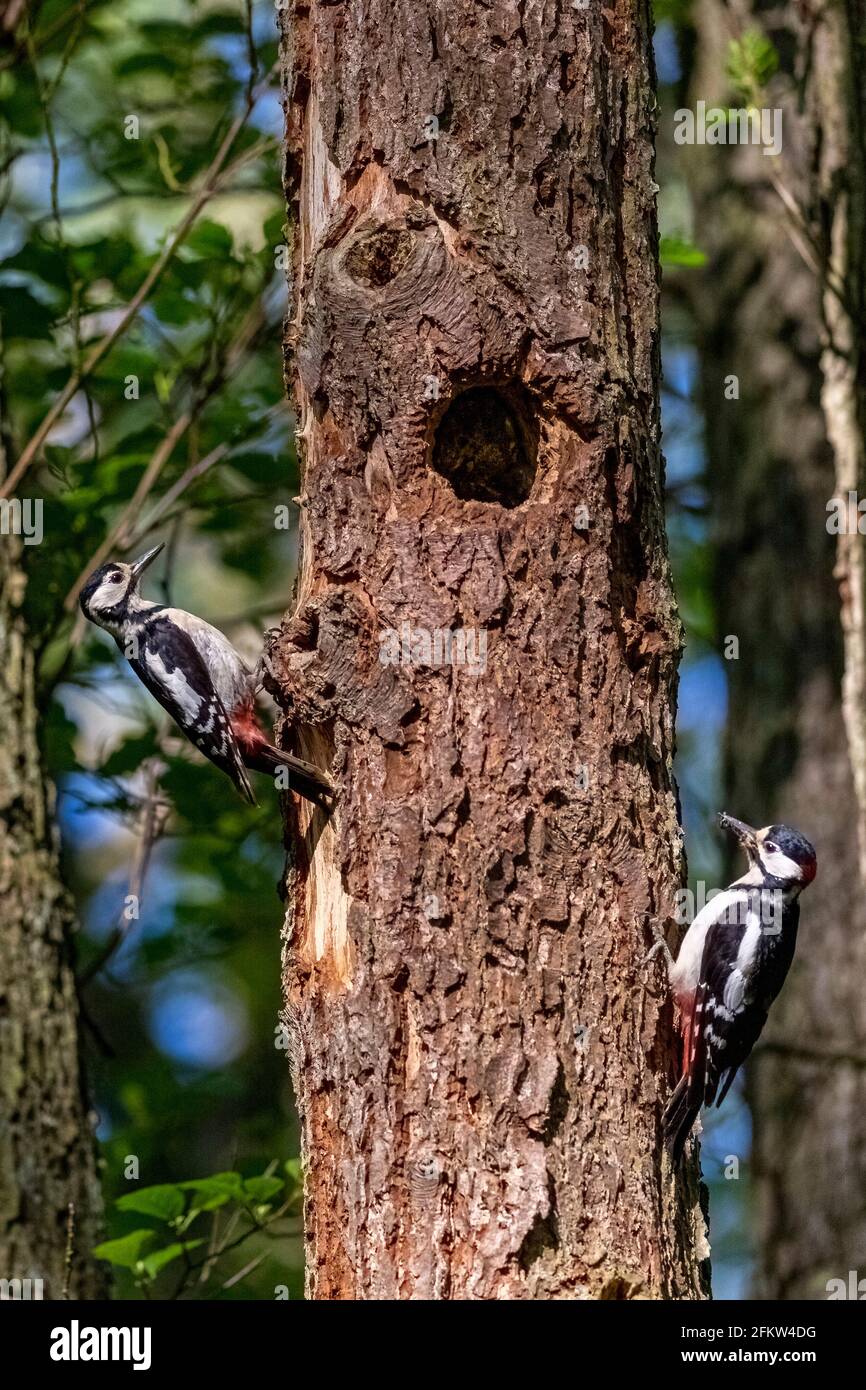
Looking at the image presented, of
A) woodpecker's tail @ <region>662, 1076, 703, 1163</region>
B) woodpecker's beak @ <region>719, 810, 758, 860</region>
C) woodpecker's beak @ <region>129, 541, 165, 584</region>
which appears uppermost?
woodpecker's beak @ <region>129, 541, 165, 584</region>

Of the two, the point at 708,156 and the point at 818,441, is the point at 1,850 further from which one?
the point at 708,156

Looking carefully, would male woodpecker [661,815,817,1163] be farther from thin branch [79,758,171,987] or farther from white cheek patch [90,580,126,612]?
white cheek patch [90,580,126,612]

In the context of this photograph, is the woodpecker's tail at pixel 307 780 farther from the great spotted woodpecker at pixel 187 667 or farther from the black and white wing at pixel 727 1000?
the black and white wing at pixel 727 1000

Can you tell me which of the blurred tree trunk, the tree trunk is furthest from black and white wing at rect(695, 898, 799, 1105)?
the tree trunk

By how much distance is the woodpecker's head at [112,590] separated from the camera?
509 centimetres

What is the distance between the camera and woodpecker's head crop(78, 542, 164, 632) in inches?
200

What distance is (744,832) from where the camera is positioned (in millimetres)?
4586

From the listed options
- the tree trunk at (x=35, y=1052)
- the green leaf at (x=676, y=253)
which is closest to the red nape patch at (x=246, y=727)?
the tree trunk at (x=35, y=1052)

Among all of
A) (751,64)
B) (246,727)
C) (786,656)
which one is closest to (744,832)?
(246,727)

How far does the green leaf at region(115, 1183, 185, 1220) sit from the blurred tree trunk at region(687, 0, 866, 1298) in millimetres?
2980

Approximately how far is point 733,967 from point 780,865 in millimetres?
619

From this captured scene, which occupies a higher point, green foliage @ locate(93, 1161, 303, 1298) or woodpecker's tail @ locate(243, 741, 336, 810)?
woodpecker's tail @ locate(243, 741, 336, 810)

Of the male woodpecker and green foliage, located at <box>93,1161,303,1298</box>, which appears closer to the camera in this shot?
the male woodpecker

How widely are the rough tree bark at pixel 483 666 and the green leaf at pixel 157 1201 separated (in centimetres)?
105
